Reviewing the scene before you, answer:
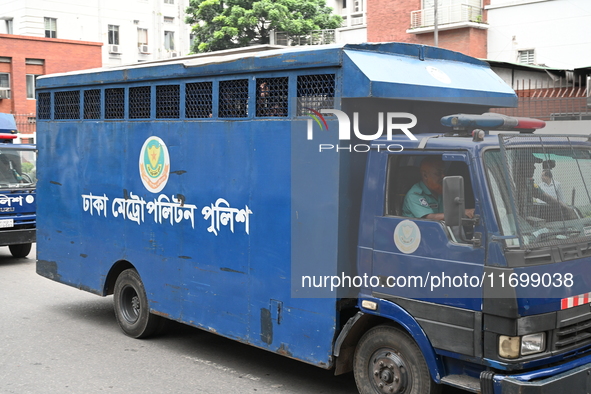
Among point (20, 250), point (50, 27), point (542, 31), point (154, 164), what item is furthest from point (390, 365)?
point (50, 27)

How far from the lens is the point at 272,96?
573cm

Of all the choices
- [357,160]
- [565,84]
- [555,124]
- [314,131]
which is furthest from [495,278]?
[565,84]

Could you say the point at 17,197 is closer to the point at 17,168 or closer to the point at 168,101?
the point at 17,168

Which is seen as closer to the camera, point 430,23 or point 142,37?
point 430,23

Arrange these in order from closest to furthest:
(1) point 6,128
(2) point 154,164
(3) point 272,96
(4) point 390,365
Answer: (4) point 390,365, (3) point 272,96, (2) point 154,164, (1) point 6,128

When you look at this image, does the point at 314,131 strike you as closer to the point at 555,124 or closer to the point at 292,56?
the point at 292,56

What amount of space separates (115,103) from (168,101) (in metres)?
1.05

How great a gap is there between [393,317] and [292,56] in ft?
7.16

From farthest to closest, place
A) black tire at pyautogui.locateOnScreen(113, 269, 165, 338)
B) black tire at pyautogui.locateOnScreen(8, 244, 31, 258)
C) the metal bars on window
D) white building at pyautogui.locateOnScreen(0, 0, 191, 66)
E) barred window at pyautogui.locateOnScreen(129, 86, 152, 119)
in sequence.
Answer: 1. white building at pyautogui.locateOnScreen(0, 0, 191, 66)
2. black tire at pyautogui.locateOnScreen(8, 244, 31, 258)
3. black tire at pyautogui.locateOnScreen(113, 269, 165, 338)
4. barred window at pyautogui.locateOnScreen(129, 86, 152, 119)
5. the metal bars on window

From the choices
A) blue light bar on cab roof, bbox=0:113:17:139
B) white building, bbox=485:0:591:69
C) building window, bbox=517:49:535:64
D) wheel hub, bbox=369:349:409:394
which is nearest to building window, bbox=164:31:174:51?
white building, bbox=485:0:591:69

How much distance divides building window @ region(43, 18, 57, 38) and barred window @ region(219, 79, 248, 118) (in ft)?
133

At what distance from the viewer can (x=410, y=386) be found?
4844mm

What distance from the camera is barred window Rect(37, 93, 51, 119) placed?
8.75 metres

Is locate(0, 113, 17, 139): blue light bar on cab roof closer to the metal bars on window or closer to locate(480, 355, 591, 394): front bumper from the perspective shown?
the metal bars on window
